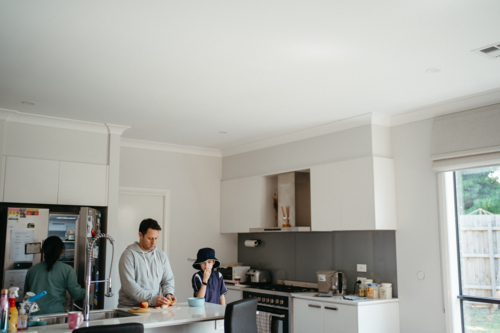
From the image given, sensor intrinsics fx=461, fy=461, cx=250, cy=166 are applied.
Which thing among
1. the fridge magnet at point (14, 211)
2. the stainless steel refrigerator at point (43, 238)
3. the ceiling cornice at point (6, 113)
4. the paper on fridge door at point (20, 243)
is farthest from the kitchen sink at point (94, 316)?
the ceiling cornice at point (6, 113)

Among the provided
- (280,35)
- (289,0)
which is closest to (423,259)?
(280,35)

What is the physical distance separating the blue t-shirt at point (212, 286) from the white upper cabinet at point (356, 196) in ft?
5.26

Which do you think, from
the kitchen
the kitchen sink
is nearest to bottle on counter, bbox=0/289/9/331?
the kitchen sink

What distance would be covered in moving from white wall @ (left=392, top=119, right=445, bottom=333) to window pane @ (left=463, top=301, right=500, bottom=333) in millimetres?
Answer: 222

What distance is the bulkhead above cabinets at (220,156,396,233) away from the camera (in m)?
4.77

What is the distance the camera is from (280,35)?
9.55 feet

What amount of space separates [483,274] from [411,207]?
0.91 metres

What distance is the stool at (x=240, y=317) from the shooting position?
2898mm

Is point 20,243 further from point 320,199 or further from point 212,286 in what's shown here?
point 320,199

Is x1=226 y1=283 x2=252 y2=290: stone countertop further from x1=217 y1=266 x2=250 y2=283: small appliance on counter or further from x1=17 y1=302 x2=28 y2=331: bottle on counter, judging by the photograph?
x1=17 y1=302 x2=28 y2=331: bottle on counter

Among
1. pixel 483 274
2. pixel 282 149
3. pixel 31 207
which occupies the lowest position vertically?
pixel 483 274

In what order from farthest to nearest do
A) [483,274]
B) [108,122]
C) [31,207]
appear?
[108,122] → [31,207] → [483,274]

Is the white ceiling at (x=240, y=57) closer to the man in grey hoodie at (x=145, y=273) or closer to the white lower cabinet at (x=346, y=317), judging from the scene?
the man in grey hoodie at (x=145, y=273)

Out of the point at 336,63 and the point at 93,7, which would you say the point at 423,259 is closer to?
the point at 336,63
